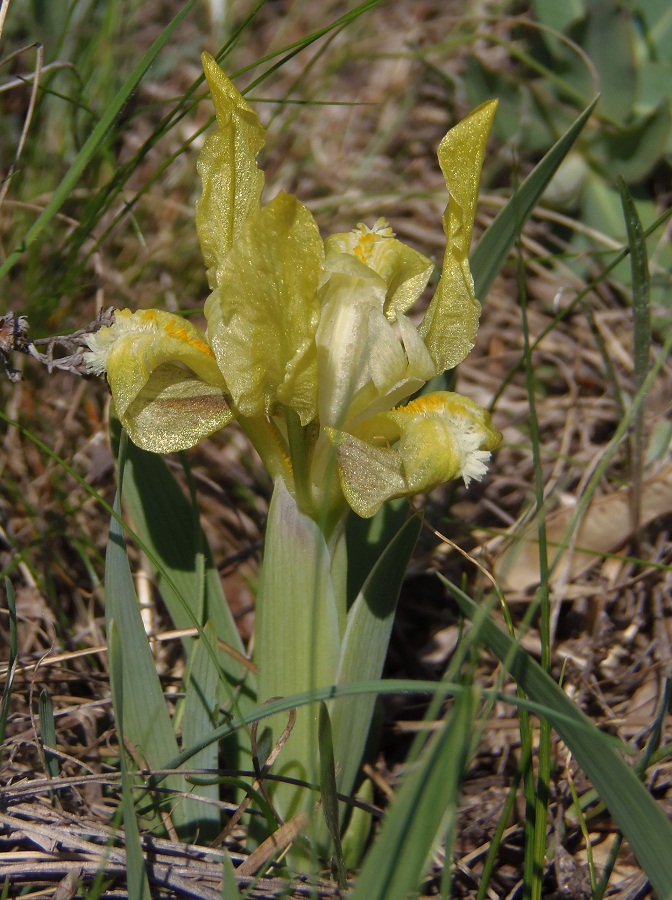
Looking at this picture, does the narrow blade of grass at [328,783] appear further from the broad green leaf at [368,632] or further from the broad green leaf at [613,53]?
the broad green leaf at [613,53]

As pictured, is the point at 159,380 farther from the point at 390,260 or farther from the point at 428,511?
the point at 428,511

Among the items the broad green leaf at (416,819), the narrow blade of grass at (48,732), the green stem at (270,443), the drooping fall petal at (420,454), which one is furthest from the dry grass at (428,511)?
the green stem at (270,443)

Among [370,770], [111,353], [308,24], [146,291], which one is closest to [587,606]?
[370,770]

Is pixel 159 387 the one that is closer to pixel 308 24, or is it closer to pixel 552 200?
pixel 552 200

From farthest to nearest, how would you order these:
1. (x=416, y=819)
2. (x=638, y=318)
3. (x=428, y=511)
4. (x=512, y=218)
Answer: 1. (x=428, y=511)
2. (x=638, y=318)
3. (x=512, y=218)
4. (x=416, y=819)

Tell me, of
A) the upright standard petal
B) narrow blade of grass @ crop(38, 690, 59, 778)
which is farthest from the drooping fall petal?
narrow blade of grass @ crop(38, 690, 59, 778)

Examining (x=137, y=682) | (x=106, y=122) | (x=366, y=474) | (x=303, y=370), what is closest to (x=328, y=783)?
(x=137, y=682)
